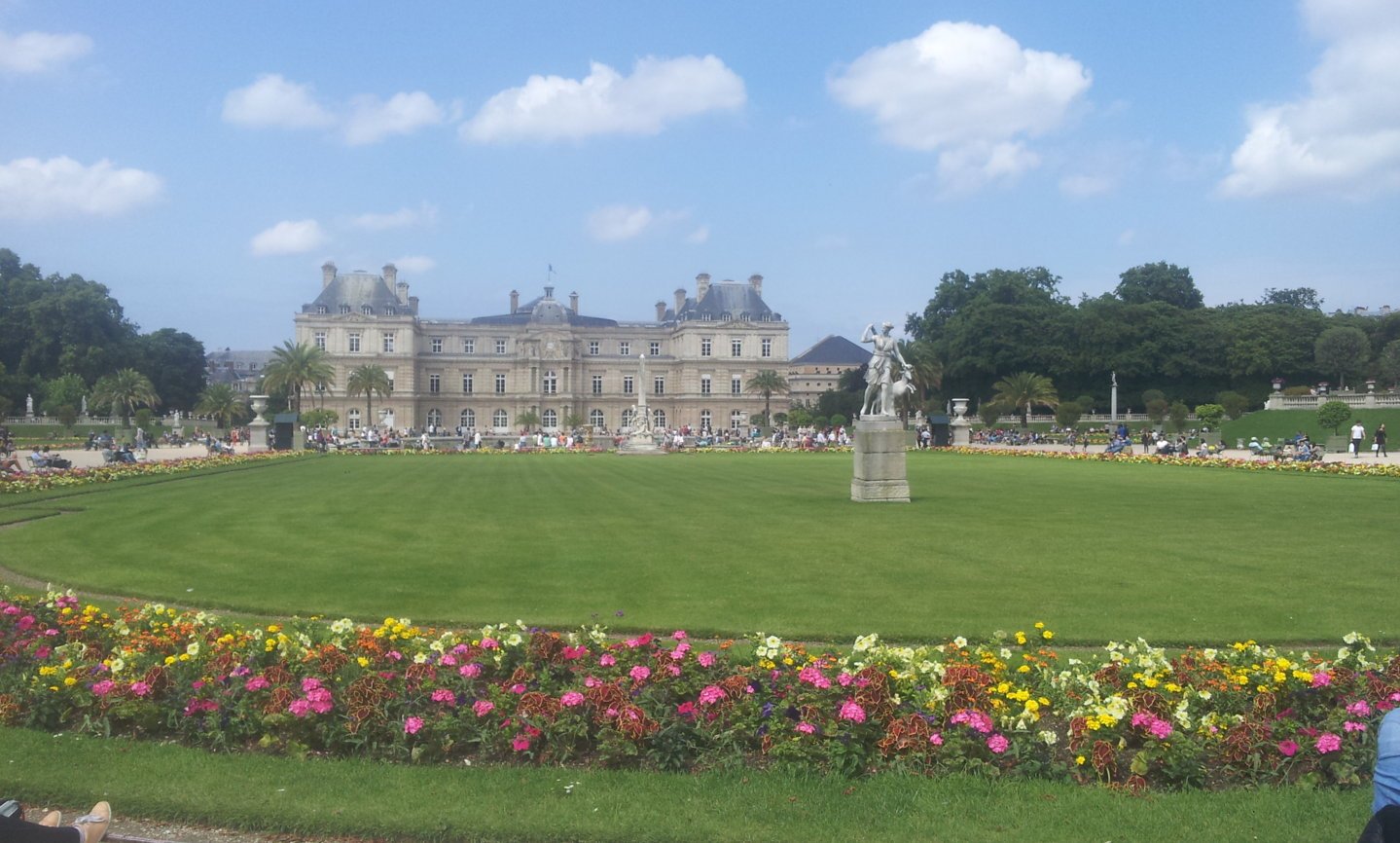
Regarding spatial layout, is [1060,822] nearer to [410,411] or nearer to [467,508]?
[467,508]

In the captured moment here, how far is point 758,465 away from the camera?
3600 centimetres

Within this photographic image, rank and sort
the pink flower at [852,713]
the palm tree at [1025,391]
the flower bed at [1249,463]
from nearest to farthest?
the pink flower at [852,713] → the flower bed at [1249,463] → the palm tree at [1025,391]

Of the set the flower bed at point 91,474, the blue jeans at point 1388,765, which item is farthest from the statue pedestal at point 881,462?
the flower bed at point 91,474

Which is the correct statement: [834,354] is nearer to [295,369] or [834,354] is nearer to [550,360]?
[550,360]

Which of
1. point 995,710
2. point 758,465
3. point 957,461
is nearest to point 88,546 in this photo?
point 995,710

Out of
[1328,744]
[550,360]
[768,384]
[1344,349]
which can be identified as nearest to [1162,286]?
[1344,349]

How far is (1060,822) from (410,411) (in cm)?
10140

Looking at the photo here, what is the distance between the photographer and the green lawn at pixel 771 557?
951 cm

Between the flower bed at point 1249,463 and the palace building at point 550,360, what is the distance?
194 ft

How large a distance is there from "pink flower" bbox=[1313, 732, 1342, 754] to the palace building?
95.9 meters

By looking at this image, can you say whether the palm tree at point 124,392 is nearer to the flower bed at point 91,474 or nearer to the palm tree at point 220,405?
the palm tree at point 220,405

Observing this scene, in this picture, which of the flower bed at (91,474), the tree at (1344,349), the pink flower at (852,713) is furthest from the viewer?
the tree at (1344,349)

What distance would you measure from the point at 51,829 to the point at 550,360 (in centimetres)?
10309

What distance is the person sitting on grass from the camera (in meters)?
3.36
